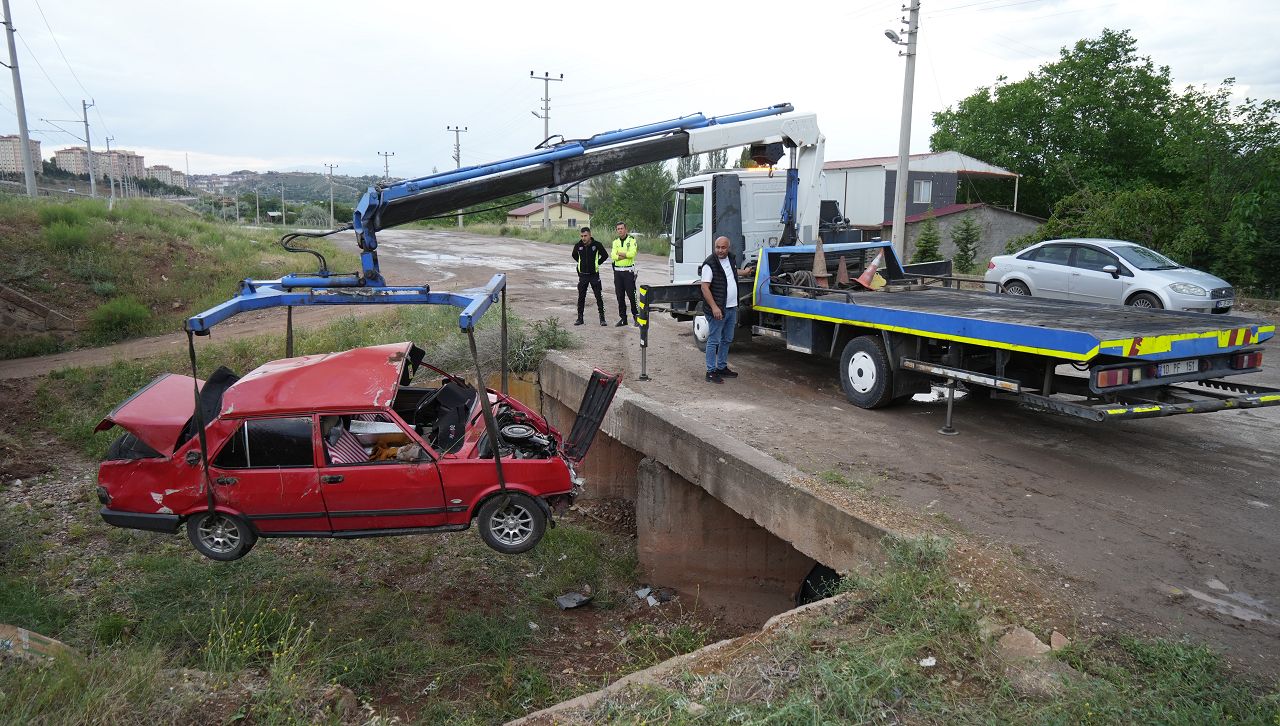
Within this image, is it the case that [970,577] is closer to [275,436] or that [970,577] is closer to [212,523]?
[275,436]

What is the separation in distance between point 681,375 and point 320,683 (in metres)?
5.75

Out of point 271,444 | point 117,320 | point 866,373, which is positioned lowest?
point 117,320

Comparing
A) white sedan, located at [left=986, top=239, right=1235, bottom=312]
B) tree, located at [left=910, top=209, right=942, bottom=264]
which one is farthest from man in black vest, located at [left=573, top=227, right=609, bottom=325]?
tree, located at [left=910, top=209, right=942, bottom=264]

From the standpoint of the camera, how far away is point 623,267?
42.5 ft

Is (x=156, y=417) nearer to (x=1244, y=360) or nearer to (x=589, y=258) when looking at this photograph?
(x=589, y=258)

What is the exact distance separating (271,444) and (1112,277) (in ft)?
43.7

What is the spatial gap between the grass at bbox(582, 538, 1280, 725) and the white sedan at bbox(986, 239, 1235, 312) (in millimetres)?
9245

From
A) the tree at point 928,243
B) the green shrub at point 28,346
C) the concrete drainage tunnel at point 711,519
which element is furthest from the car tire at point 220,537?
the tree at point 928,243

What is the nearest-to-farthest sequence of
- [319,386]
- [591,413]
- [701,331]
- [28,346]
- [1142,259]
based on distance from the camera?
[319,386], [591,413], [701,331], [1142,259], [28,346]

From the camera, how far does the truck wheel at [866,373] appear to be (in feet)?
26.3

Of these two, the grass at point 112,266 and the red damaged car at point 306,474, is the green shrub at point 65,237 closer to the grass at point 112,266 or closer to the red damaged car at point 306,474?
the grass at point 112,266

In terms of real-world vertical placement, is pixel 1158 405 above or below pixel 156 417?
above

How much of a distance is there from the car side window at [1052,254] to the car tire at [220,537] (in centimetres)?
1370

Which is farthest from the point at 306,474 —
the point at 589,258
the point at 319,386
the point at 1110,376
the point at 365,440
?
the point at 589,258
